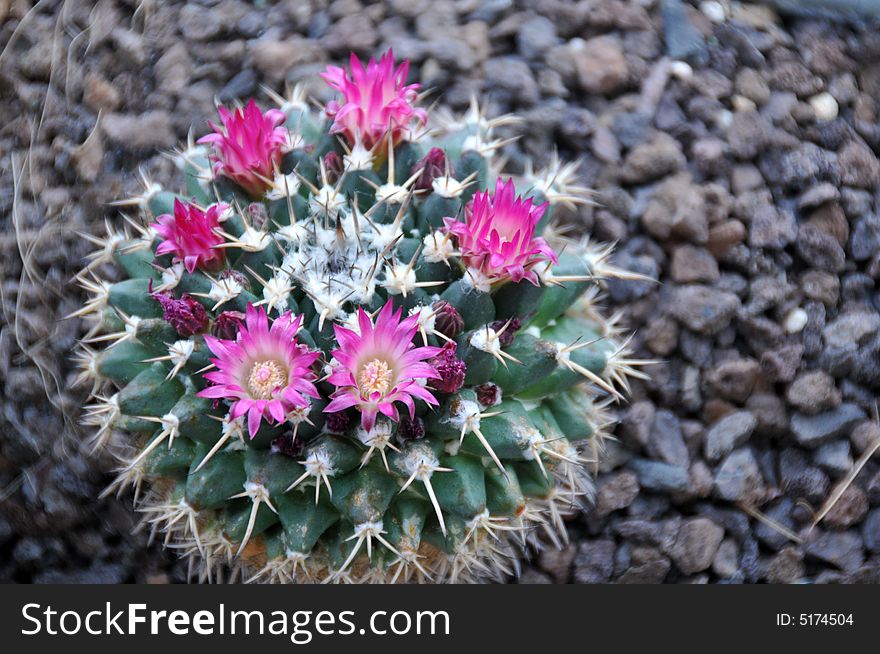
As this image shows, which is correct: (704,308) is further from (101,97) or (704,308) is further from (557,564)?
(101,97)

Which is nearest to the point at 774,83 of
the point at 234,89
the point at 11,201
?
the point at 234,89

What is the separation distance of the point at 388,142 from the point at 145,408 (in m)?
0.66

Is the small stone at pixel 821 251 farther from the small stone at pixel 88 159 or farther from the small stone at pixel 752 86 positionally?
the small stone at pixel 88 159

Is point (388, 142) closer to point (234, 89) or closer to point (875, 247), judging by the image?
point (234, 89)

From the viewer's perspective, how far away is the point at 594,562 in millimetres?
2127

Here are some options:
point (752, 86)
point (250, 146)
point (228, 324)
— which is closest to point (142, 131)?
point (250, 146)

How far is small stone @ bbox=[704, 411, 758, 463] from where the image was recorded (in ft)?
7.13

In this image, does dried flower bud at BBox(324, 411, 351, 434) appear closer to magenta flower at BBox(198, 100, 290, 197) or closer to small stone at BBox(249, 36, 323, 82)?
magenta flower at BBox(198, 100, 290, 197)

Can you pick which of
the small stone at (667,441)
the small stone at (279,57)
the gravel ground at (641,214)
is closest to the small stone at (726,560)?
the gravel ground at (641,214)

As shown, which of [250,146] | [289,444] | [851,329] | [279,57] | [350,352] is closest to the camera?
[350,352]

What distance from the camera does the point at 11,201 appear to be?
7.95ft

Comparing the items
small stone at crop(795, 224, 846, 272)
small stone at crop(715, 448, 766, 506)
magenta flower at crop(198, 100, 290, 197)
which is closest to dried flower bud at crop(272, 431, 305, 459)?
magenta flower at crop(198, 100, 290, 197)

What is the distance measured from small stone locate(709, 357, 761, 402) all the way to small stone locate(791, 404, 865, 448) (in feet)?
0.46

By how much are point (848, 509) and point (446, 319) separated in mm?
1277
